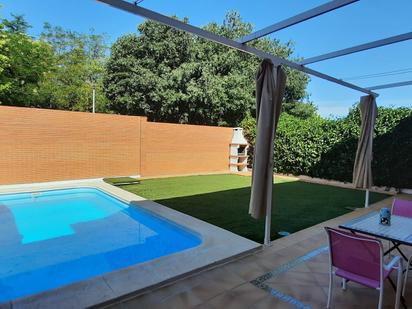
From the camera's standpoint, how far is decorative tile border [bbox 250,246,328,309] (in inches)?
111

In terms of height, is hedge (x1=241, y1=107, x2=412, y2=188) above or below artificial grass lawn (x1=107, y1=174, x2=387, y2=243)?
above

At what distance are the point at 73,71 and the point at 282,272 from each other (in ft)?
76.3

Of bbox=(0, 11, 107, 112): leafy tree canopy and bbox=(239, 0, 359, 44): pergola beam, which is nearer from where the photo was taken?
bbox=(239, 0, 359, 44): pergola beam

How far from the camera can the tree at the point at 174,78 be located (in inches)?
641

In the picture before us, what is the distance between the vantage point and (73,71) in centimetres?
2217

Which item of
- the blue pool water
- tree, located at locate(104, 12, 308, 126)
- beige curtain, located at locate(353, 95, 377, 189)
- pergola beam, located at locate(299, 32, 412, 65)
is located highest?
tree, located at locate(104, 12, 308, 126)

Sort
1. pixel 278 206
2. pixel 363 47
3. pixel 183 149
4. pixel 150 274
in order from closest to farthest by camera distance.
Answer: pixel 150 274, pixel 363 47, pixel 278 206, pixel 183 149

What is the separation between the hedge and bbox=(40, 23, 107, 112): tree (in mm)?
15438

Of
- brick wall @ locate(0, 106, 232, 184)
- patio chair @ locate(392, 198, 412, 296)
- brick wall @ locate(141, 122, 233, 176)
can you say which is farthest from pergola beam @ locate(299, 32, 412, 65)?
brick wall @ locate(141, 122, 233, 176)

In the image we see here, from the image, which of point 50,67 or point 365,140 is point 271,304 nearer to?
point 365,140

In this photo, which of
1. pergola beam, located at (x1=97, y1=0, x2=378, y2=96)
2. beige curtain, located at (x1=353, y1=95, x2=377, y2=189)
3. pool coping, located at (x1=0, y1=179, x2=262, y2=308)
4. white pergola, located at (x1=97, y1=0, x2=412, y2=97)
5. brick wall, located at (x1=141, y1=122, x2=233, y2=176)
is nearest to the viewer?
pool coping, located at (x1=0, y1=179, x2=262, y2=308)

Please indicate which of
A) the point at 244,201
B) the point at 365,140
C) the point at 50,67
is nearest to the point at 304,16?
the point at 365,140

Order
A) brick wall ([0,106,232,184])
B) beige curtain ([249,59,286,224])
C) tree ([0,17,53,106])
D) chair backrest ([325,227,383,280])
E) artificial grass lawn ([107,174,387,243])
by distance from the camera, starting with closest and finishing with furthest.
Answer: chair backrest ([325,227,383,280]) → beige curtain ([249,59,286,224]) → artificial grass lawn ([107,174,387,243]) → brick wall ([0,106,232,184]) → tree ([0,17,53,106])

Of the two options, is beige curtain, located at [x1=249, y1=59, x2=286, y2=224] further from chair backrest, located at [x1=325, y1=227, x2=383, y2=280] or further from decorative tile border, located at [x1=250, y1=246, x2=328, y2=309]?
chair backrest, located at [x1=325, y1=227, x2=383, y2=280]
